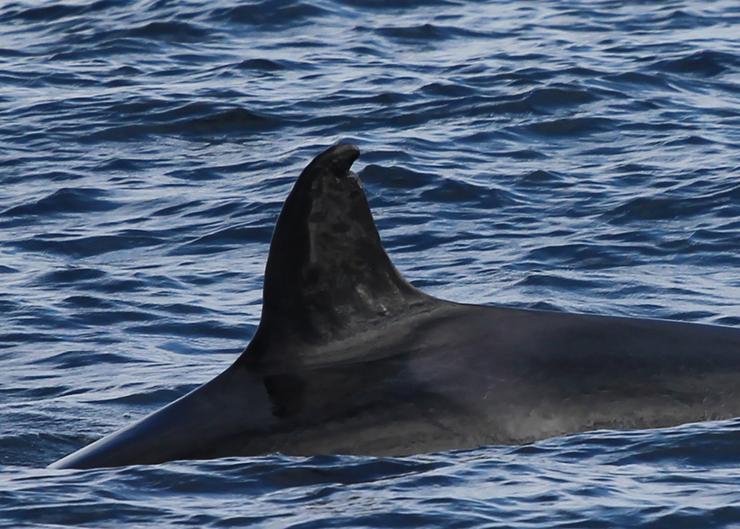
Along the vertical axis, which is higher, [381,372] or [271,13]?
[271,13]

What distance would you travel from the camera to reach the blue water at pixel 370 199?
9828 millimetres

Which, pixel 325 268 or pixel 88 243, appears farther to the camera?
pixel 88 243

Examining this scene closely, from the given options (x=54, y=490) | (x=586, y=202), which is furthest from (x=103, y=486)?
(x=586, y=202)

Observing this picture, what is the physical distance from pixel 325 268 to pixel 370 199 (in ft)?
32.3

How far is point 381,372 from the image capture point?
10305 mm

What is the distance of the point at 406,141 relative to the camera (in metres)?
22.3

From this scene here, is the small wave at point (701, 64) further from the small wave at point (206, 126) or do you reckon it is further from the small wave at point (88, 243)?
the small wave at point (88, 243)

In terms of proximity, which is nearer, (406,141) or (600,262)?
(600,262)

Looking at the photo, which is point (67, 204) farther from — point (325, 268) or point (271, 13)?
point (271, 13)

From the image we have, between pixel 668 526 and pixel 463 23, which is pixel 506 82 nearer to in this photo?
pixel 463 23

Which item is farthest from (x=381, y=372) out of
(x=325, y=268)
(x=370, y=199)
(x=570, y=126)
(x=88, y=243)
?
(x=570, y=126)

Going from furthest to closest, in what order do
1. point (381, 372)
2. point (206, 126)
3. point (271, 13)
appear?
point (271, 13) → point (206, 126) → point (381, 372)

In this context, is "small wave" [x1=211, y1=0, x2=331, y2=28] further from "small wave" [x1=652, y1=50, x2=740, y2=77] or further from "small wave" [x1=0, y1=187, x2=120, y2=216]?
"small wave" [x1=0, y1=187, x2=120, y2=216]

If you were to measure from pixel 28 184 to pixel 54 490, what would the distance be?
449 inches
